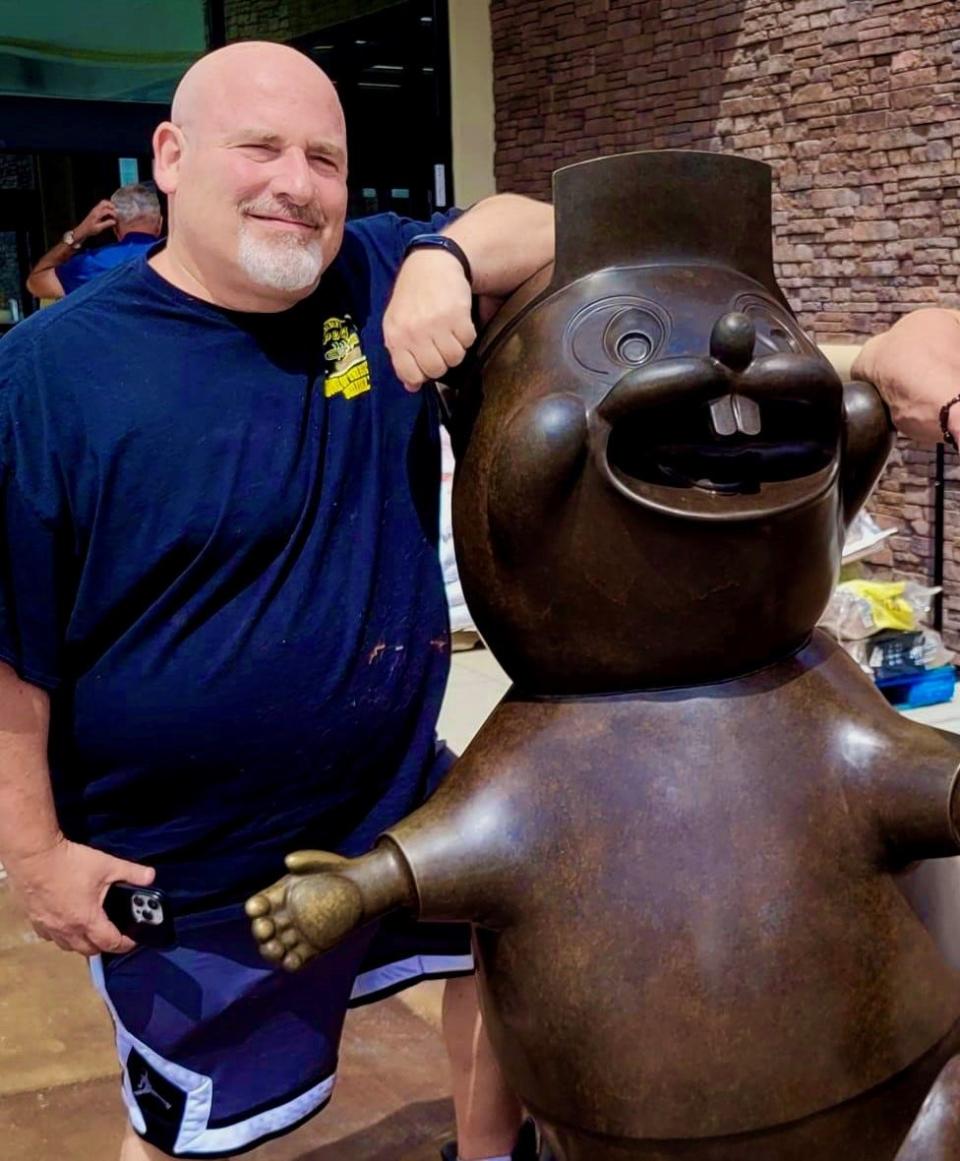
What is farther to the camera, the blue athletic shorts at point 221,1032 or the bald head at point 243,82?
the blue athletic shorts at point 221,1032

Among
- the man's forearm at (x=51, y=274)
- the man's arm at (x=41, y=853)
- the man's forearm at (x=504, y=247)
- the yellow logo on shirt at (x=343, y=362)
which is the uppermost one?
the man's forearm at (x=504, y=247)

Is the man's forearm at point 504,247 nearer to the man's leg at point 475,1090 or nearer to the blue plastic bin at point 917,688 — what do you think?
the man's leg at point 475,1090

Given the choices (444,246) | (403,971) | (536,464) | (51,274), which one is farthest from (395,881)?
(51,274)

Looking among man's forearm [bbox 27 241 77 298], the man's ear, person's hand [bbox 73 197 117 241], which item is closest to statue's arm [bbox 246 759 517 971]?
the man's ear

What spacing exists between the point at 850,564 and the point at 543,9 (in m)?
3.43

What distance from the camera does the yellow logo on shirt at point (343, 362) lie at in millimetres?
2086

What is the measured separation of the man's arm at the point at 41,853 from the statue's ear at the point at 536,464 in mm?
716

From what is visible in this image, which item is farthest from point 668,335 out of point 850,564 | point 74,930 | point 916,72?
point 916,72

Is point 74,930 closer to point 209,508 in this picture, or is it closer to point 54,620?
point 54,620

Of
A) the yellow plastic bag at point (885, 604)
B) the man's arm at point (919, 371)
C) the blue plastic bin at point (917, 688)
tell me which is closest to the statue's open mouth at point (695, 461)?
the man's arm at point (919, 371)

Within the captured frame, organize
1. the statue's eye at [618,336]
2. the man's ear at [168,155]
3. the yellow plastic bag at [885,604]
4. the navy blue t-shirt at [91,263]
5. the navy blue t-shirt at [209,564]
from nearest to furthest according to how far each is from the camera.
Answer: the statue's eye at [618,336] → the navy blue t-shirt at [209,564] → the man's ear at [168,155] → the yellow plastic bag at [885,604] → the navy blue t-shirt at [91,263]

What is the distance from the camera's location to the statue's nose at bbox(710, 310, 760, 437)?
5.33ft

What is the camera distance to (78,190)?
820 centimetres

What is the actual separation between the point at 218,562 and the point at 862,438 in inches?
33.2
